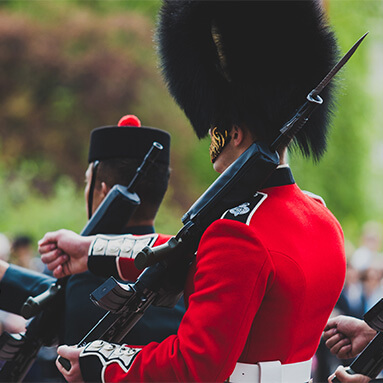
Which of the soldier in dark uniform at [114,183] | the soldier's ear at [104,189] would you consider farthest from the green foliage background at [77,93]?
the soldier's ear at [104,189]

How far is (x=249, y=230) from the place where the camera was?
2094 millimetres

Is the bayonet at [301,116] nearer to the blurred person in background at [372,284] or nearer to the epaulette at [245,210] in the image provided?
the epaulette at [245,210]

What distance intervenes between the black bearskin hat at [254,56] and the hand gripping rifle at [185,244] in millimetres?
148

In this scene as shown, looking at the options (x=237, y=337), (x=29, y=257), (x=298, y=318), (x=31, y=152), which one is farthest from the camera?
(x=31, y=152)

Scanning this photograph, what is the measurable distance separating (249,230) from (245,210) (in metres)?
0.12

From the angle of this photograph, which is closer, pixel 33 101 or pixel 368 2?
pixel 33 101

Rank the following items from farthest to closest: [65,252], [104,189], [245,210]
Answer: [104,189], [65,252], [245,210]

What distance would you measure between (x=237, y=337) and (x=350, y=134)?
16.2 meters

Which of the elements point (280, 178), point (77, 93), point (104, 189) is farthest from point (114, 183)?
point (77, 93)

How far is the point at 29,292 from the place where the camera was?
3.34 metres

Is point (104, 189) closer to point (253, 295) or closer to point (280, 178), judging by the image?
point (280, 178)

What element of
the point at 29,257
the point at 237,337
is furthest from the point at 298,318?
the point at 29,257

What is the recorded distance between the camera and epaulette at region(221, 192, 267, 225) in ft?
7.07

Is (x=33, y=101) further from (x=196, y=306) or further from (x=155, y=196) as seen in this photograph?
(x=196, y=306)
